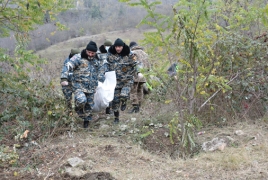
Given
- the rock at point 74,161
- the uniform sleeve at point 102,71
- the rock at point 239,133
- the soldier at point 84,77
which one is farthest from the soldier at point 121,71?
the rock at point 239,133

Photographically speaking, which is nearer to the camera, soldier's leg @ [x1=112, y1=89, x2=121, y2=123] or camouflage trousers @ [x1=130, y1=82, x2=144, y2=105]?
soldier's leg @ [x1=112, y1=89, x2=121, y2=123]

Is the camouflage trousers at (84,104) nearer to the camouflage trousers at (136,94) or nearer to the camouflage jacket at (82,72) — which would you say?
the camouflage jacket at (82,72)

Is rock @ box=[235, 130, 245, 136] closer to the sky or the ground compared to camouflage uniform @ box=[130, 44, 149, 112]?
closer to the ground

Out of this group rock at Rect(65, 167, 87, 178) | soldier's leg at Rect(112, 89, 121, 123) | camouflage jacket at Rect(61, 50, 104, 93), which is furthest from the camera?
soldier's leg at Rect(112, 89, 121, 123)

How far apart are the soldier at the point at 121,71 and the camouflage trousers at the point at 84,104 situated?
21.9 inches

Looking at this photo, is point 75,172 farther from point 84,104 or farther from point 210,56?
point 210,56

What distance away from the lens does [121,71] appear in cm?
594

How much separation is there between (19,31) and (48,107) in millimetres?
1537

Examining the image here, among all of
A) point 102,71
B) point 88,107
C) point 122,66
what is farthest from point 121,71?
point 88,107

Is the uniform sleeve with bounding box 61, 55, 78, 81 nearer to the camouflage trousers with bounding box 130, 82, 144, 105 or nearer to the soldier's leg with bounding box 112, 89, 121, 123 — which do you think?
the soldier's leg with bounding box 112, 89, 121, 123

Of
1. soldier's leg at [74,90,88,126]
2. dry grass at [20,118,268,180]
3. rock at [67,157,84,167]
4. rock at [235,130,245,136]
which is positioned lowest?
dry grass at [20,118,268,180]

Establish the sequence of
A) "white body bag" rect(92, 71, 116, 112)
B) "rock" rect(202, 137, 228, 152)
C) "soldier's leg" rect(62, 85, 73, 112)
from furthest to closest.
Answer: "white body bag" rect(92, 71, 116, 112)
"soldier's leg" rect(62, 85, 73, 112)
"rock" rect(202, 137, 228, 152)

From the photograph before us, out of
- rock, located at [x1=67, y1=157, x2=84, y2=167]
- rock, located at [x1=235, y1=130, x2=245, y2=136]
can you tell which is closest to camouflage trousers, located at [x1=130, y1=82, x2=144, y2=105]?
rock, located at [x1=235, y1=130, x2=245, y2=136]

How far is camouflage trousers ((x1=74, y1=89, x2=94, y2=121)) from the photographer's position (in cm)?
529
